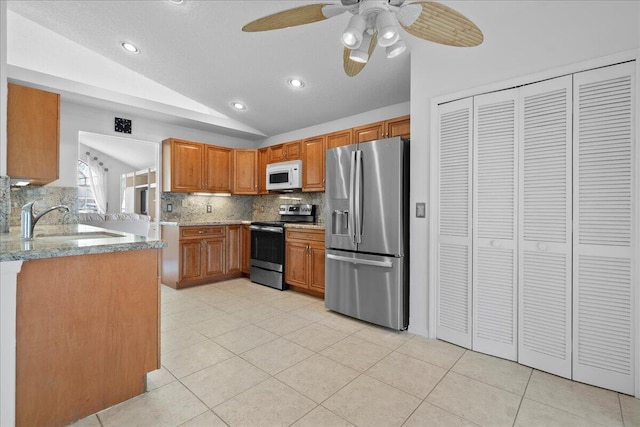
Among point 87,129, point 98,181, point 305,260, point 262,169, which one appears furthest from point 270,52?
point 98,181

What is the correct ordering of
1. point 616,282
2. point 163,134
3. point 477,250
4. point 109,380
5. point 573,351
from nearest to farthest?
point 109,380 → point 616,282 → point 573,351 → point 477,250 → point 163,134

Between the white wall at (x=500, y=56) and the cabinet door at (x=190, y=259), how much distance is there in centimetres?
309

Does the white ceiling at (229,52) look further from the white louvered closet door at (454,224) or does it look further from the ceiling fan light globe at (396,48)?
the ceiling fan light globe at (396,48)

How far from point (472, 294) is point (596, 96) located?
1.60 m

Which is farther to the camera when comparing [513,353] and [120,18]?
[120,18]

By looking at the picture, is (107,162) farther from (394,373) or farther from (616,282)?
(616,282)

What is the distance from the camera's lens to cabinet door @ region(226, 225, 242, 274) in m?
4.74

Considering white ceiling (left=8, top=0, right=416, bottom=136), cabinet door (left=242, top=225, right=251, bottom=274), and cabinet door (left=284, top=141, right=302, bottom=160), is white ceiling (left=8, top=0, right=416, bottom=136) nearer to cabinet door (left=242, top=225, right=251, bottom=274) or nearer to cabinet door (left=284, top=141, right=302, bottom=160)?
cabinet door (left=284, top=141, right=302, bottom=160)

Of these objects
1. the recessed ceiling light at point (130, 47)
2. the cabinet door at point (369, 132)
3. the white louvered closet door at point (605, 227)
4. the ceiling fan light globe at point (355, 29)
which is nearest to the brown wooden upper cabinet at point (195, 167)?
the recessed ceiling light at point (130, 47)

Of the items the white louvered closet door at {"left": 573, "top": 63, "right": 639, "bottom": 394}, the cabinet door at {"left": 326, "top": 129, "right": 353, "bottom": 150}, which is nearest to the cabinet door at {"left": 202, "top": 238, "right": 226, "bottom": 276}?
the cabinet door at {"left": 326, "top": 129, "right": 353, "bottom": 150}

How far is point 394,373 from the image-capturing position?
2072mm

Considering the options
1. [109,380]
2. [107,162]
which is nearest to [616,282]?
[109,380]

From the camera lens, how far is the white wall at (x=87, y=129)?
373 centimetres

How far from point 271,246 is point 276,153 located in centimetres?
158
